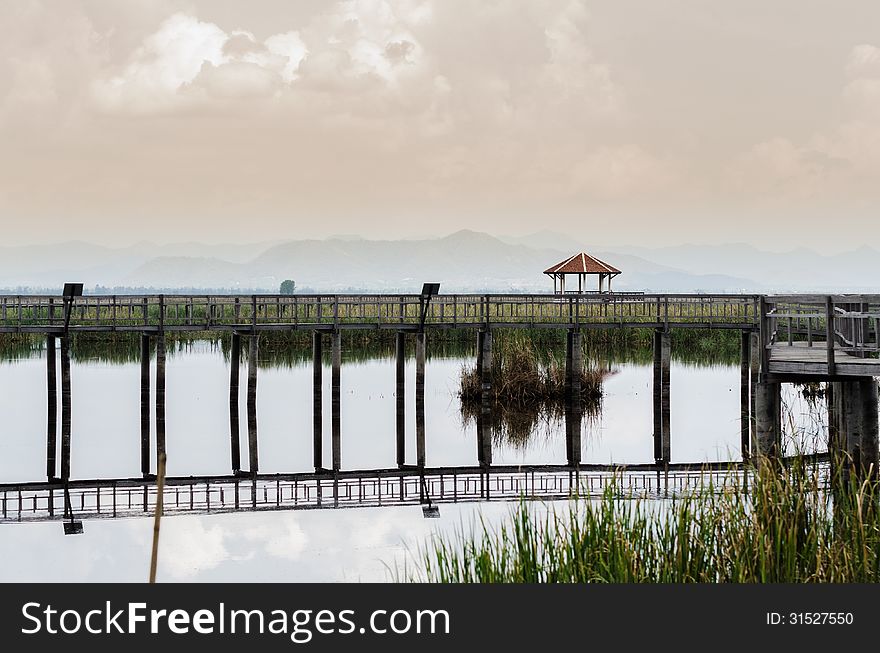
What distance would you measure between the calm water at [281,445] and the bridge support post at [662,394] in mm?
532

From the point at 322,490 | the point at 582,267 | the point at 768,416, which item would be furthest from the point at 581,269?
the point at 768,416

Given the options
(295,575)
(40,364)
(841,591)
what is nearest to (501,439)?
(295,575)

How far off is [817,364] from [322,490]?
11.2 metres

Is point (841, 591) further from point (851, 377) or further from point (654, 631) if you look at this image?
point (851, 377)

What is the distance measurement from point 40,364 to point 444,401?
25860mm

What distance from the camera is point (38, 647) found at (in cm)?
925

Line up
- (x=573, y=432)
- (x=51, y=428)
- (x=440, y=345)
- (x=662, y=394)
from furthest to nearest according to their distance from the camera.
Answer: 1. (x=440, y=345)
2. (x=662, y=394)
3. (x=573, y=432)
4. (x=51, y=428)

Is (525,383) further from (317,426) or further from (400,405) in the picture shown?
(317,426)

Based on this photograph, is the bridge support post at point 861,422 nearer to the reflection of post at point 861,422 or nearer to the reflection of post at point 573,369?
the reflection of post at point 861,422

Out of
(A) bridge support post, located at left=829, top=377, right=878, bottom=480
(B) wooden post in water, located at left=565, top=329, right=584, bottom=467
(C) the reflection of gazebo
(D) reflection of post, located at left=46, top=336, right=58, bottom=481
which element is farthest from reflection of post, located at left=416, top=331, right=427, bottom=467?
(C) the reflection of gazebo

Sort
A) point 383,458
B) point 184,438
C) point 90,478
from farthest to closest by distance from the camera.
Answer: point 184,438, point 383,458, point 90,478

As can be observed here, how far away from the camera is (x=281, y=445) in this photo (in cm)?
3195

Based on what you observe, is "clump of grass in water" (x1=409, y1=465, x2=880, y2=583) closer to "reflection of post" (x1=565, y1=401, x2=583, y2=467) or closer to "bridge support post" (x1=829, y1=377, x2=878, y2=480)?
"bridge support post" (x1=829, y1=377, x2=878, y2=480)

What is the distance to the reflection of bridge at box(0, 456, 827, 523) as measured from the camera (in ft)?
68.4
